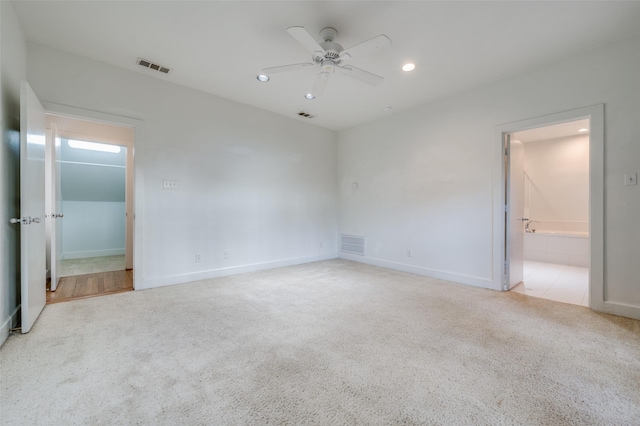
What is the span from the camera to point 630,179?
2561 millimetres

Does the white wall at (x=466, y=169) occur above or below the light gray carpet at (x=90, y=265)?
above

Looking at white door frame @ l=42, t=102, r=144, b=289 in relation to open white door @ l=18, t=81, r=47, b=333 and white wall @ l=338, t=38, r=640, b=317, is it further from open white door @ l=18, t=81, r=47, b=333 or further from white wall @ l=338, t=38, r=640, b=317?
white wall @ l=338, t=38, r=640, b=317

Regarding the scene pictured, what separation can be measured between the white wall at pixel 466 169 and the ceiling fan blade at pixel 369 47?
7.15 ft

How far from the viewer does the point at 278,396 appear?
1.47 m

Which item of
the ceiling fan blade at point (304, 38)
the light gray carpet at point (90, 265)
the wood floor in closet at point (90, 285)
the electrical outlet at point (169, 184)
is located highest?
the ceiling fan blade at point (304, 38)

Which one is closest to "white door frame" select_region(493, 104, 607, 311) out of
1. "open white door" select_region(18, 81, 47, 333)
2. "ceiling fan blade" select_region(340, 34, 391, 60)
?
"ceiling fan blade" select_region(340, 34, 391, 60)

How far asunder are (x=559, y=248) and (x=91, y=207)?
9519mm

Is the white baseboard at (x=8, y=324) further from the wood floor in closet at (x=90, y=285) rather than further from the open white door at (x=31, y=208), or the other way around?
the wood floor in closet at (x=90, y=285)

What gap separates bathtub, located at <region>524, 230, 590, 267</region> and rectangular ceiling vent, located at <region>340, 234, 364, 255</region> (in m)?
3.55

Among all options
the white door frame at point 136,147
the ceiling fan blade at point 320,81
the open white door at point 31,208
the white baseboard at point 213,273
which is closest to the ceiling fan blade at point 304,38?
the ceiling fan blade at point 320,81

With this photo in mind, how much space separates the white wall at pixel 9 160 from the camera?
2.07 metres

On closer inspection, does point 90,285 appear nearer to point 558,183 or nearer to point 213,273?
point 213,273

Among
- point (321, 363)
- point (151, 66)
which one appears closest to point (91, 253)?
point (151, 66)

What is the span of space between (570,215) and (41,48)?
29.1ft
